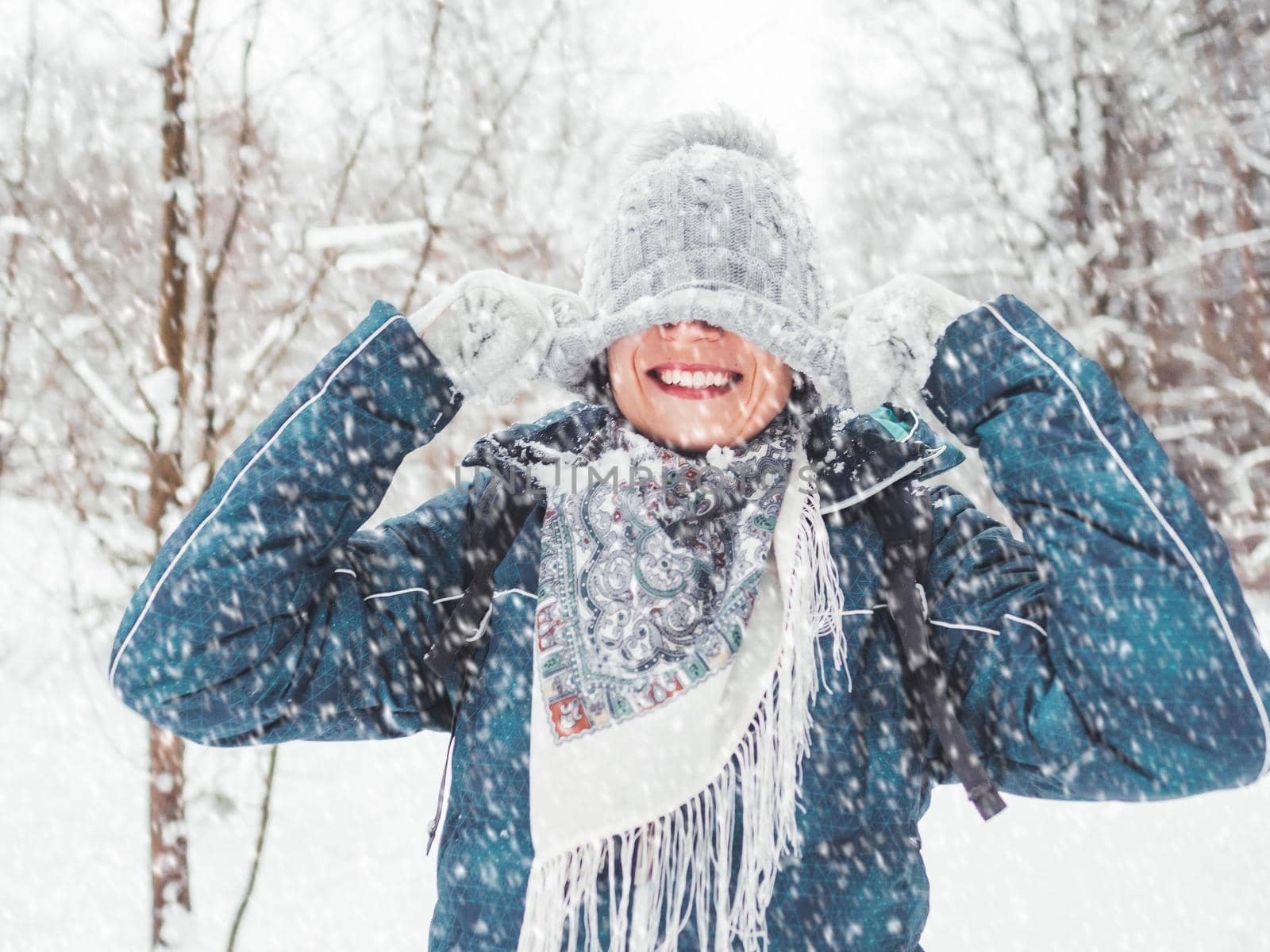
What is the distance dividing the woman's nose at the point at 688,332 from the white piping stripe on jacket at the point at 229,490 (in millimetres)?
456

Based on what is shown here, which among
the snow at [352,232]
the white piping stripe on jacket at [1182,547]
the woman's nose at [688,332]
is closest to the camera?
the white piping stripe on jacket at [1182,547]

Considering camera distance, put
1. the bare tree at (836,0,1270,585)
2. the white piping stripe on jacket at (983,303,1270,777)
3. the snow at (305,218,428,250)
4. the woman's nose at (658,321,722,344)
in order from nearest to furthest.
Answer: the white piping stripe on jacket at (983,303,1270,777) < the woman's nose at (658,321,722,344) < the snow at (305,218,428,250) < the bare tree at (836,0,1270,585)

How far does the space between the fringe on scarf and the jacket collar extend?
192 mm

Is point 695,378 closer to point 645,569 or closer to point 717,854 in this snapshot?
point 645,569

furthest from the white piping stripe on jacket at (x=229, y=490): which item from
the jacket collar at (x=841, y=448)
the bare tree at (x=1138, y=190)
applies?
the bare tree at (x=1138, y=190)

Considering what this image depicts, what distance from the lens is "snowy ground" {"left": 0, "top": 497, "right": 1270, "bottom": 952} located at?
12.9ft

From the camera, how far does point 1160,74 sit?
23.5ft

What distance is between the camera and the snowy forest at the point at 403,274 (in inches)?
121

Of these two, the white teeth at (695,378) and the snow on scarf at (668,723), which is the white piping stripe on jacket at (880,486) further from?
the white teeth at (695,378)

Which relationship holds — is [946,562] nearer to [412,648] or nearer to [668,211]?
[668,211]

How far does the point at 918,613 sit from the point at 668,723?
1.43 feet

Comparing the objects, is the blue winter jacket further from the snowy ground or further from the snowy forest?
the snowy ground

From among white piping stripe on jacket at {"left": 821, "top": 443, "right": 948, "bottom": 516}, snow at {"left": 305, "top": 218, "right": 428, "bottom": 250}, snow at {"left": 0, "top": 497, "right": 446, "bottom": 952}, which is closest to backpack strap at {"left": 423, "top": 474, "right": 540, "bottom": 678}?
white piping stripe on jacket at {"left": 821, "top": 443, "right": 948, "bottom": 516}

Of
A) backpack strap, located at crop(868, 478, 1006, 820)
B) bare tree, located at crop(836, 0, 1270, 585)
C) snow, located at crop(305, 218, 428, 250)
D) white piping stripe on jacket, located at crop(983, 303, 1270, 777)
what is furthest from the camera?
bare tree, located at crop(836, 0, 1270, 585)
